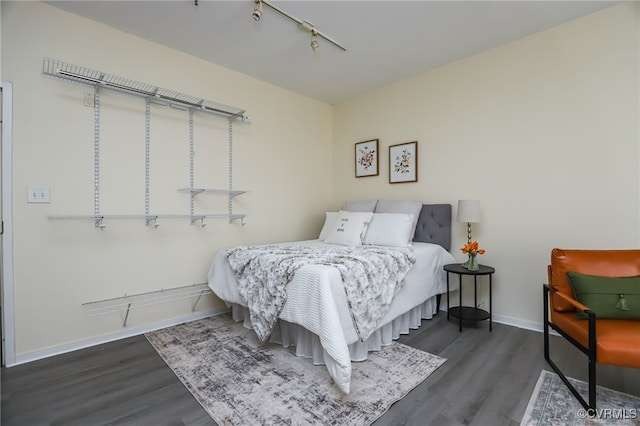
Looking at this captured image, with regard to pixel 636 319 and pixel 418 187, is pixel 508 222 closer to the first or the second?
pixel 418 187

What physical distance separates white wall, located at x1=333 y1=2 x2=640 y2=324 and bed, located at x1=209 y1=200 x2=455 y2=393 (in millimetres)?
369

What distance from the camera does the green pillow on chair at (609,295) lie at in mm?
1778

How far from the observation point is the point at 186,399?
5.88 ft

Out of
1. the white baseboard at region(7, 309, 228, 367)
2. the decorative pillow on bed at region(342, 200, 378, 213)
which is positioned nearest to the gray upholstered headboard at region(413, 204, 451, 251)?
the decorative pillow on bed at region(342, 200, 378, 213)

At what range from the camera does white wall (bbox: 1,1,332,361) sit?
226 cm

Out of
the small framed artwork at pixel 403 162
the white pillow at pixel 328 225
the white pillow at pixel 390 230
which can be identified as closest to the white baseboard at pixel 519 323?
the white pillow at pixel 390 230

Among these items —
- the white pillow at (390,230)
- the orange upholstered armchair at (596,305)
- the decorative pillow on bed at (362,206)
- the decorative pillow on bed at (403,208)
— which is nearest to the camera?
the orange upholstered armchair at (596,305)

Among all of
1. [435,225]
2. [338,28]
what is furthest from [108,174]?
[435,225]

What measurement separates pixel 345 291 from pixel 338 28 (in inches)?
88.0

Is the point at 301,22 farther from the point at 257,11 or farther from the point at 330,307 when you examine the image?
the point at 330,307

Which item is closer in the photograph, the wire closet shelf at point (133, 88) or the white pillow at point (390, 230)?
the wire closet shelf at point (133, 88)

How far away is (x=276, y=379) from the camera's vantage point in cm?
199

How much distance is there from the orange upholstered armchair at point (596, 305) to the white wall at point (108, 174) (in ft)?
9.42

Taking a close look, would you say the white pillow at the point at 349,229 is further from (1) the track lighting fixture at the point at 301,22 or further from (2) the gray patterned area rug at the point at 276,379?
(1) the track lighting fixture at the point at 301,22
